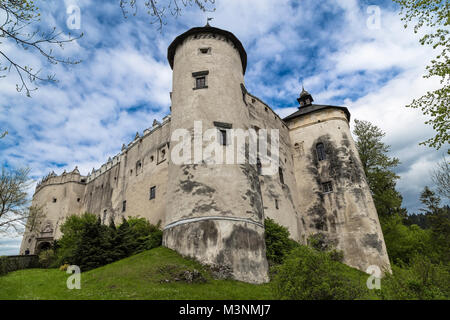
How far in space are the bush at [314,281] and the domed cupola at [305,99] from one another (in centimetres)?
2749

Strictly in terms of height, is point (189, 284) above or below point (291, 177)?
below

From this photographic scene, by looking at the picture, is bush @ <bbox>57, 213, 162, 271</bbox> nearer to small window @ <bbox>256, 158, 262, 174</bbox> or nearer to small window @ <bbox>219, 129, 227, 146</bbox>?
small window @ <bbox>219, 129, 227, 146</bbox>

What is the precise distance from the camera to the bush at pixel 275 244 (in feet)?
49.5

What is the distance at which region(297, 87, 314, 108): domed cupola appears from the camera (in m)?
32.4

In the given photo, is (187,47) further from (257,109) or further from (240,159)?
(240,159)

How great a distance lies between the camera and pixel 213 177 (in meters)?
14.9

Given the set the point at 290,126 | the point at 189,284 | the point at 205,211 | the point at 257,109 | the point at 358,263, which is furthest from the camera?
the point at 290,126

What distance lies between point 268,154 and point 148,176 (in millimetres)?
10379

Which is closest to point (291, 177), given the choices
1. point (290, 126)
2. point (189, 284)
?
point (290, 126)

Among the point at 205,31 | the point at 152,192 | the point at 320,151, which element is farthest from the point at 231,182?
the point at 320,151

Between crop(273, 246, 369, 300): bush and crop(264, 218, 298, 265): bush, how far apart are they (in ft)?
26.1

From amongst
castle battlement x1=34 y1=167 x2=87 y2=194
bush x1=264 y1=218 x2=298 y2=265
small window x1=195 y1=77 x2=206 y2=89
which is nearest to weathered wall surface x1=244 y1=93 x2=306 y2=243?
bush x1=264 y1=218 x2=298 y2=265

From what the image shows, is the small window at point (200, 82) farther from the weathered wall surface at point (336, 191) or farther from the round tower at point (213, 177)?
the weathered wall surface at point (336, 191)
